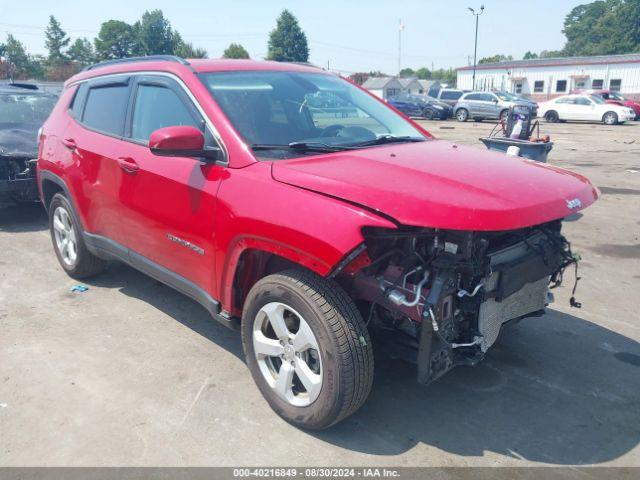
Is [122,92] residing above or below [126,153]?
above

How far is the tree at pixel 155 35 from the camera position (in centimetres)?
9269

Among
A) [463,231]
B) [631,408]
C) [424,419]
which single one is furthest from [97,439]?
[631,408]

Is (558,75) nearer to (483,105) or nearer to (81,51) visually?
(483,105)

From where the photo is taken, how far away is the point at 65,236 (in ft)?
17.5

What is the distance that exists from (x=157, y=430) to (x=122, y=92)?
2596 millimetres

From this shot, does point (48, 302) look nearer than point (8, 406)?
No

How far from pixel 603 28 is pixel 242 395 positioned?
11213 centimetres

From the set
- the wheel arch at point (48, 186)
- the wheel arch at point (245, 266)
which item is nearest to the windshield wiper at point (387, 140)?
the wheel arch at point (245, 266)

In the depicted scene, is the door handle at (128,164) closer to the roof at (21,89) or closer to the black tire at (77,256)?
the black tire at (77,256)

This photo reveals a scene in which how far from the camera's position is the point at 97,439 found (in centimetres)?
304

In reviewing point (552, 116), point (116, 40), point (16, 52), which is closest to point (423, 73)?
point (116, 40)

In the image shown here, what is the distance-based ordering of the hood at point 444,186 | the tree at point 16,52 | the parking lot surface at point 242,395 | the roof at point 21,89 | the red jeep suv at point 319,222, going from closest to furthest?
1. the hood at point 444,186
2. the red jeep suv at point 319,222
3. the parking lot surface at point 242,395
4. the roof at point 21,89
5. the tree at point 16,52

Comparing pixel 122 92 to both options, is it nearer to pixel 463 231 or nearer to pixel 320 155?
pixel 320 155

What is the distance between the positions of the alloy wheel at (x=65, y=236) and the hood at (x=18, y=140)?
93.1 inches
